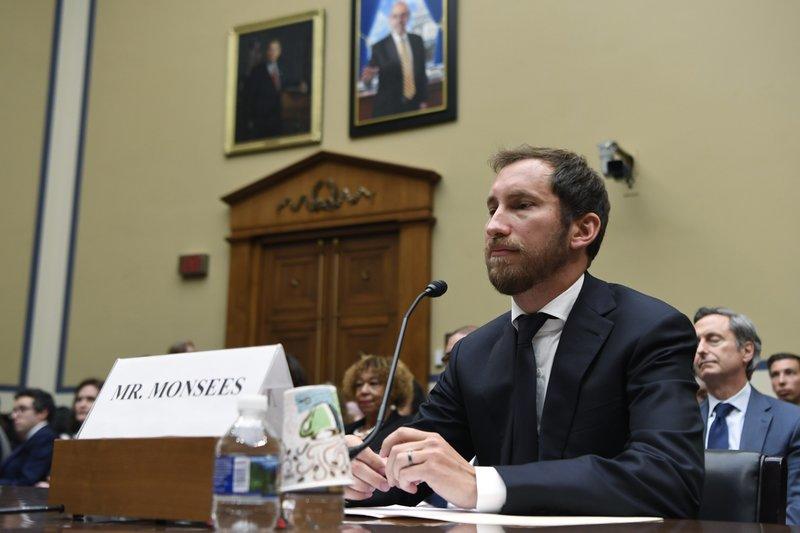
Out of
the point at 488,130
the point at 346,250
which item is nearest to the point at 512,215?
the point at 488,130

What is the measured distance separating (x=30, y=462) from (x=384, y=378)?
244 centimetres

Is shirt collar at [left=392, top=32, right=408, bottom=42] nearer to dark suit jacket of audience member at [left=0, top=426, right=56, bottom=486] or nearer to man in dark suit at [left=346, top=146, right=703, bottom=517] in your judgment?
dark suit jacket of audience member at [left=0, top=426, right=56, bottom=486]

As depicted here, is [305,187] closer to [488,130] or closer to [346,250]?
[346,250]

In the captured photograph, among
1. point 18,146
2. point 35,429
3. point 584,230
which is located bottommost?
point 35,429

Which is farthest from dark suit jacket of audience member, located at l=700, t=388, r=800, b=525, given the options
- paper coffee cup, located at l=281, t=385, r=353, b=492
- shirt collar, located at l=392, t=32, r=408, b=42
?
shirt collar, located at l=392, t=32, r=408, b=42

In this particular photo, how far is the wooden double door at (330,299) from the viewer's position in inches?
Answer: 274

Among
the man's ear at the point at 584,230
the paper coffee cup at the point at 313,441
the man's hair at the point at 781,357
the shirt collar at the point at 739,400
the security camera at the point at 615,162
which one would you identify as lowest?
the paper coffee cup at the point at 313,441

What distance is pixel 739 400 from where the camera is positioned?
4.05 metres

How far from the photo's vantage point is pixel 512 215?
6.29ft

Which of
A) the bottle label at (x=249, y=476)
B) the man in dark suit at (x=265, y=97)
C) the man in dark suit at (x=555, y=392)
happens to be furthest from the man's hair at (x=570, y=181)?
the man in dark suit at (x=265, y=97)

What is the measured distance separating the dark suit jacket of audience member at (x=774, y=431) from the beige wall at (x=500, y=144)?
1.95m

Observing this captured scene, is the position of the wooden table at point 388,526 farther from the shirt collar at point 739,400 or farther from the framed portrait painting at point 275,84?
the framed portrait painting at point 275,84

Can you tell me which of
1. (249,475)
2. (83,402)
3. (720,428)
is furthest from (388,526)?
(83,402)

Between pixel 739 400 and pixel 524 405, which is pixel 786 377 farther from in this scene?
pixel 524 405
